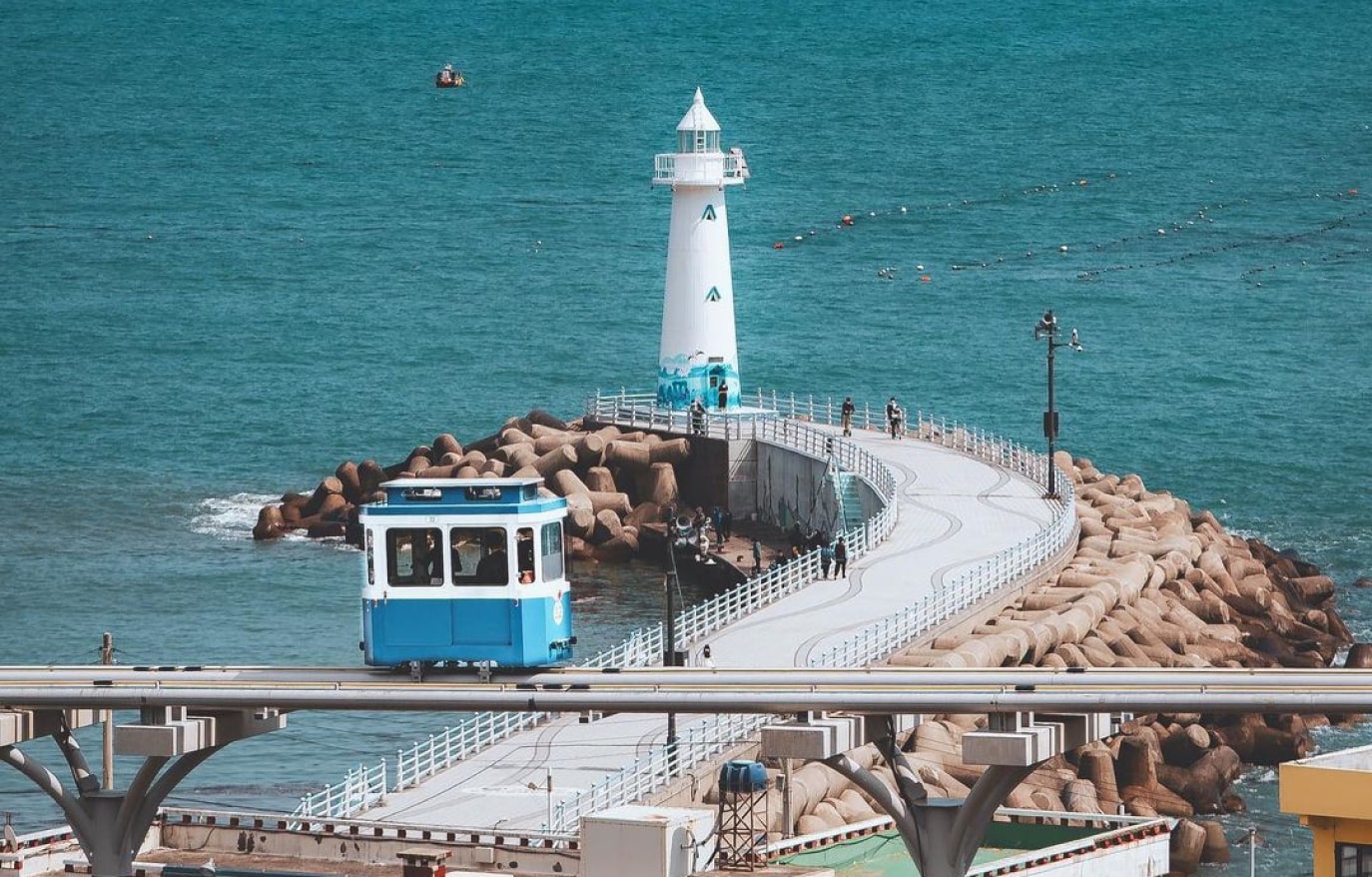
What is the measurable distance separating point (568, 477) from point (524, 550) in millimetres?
38187

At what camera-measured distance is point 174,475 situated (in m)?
83.6

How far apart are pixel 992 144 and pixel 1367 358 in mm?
56885

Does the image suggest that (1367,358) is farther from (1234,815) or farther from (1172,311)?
(1234,815)

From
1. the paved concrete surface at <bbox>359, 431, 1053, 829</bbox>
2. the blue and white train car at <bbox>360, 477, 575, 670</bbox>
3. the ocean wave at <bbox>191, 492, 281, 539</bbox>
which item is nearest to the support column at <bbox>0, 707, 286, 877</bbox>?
the blue and white train car at <bbox>360, 477, 575, 670</bbox>

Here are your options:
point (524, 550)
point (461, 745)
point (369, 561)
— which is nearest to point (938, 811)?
point (524, 550)

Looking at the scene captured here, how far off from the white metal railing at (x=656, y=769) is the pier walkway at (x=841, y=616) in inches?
1.0

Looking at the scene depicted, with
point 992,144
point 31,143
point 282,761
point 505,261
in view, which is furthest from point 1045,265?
point 282,761

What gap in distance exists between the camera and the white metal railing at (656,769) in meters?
34.2

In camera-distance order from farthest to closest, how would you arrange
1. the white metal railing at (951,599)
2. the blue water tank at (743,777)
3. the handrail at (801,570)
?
1. the white metal railing at (951,599)
2. the handrail at (801,570)
3. the blue water tank at (743,777)

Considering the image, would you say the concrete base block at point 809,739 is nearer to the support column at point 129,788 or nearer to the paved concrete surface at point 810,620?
the support column at point 129,788

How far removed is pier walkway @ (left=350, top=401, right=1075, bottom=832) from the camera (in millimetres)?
35344

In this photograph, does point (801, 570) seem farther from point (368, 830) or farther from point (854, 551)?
point (368, 830)

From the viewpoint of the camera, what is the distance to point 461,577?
2827 cm

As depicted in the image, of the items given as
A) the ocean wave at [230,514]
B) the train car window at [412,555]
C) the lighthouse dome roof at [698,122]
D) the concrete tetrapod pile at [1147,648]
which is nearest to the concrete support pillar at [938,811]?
the train car window at [412,555]
